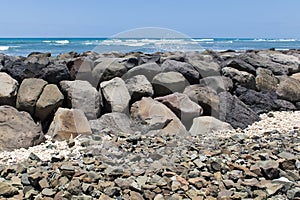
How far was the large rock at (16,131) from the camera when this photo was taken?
15.5 ft

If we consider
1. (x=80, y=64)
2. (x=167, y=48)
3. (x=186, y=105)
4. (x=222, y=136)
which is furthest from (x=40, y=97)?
(x=167, y=48)

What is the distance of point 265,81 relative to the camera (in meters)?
7.47

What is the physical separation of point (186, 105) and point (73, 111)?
174cm

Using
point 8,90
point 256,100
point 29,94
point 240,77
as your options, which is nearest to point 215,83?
point 240,77

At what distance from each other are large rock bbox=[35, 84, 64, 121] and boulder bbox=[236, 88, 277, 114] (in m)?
3.33

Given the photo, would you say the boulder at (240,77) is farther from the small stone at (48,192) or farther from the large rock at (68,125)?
the small stone at (48,192)

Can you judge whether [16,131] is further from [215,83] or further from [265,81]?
[265,81]

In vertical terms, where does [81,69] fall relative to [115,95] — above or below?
above

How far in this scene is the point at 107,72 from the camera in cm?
617

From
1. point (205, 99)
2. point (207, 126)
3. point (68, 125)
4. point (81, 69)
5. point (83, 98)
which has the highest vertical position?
point (81, 69)

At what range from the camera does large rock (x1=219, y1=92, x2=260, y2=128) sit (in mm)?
6082

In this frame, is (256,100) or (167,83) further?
(256,100)

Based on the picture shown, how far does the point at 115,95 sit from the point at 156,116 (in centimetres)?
76

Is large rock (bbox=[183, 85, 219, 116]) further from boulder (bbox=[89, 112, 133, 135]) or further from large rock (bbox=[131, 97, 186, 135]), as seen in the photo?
boulder (bbox=[89, 112, 133, 135])
